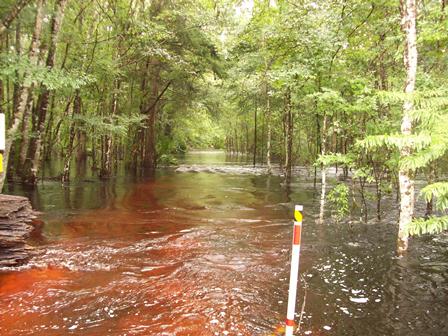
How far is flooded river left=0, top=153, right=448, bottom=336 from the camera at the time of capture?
4.80 m

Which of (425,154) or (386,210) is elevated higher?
(425,154)

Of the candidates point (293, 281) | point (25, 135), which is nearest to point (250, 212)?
point (293, 281)

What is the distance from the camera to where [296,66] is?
11031 millimetres

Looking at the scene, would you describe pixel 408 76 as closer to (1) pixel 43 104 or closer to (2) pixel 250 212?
(2) pixel 250 212

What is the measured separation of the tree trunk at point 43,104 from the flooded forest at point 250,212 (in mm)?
84

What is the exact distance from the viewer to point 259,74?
1569 cm

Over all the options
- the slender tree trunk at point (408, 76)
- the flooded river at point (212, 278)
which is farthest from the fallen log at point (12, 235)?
the slender tree trunk at point (408, 76)

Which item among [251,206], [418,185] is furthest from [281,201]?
[418,185]

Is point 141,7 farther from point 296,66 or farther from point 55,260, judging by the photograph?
point 55,260

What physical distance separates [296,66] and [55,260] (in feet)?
28.4

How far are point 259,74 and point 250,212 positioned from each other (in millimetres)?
6590

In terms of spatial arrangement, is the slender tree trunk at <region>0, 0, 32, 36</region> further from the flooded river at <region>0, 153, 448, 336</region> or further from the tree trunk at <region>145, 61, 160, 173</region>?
the tree trunk at <region>145, 61, 160, 173</region>

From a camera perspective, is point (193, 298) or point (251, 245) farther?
point (251, 245)

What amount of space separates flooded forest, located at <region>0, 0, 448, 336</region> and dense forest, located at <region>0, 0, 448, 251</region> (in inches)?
3.2
